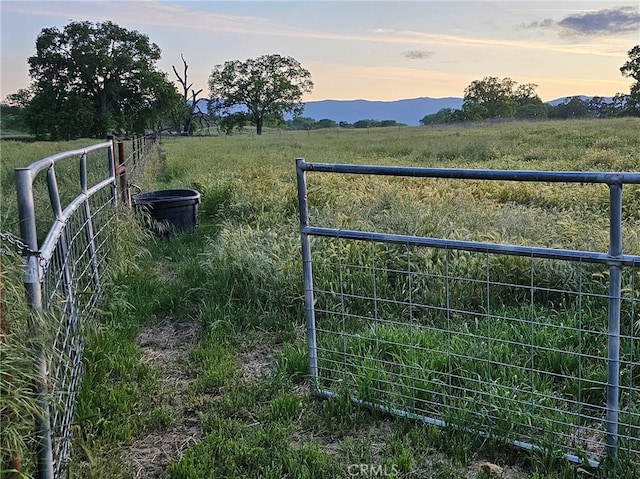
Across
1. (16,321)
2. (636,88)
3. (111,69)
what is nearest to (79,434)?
(16,321)

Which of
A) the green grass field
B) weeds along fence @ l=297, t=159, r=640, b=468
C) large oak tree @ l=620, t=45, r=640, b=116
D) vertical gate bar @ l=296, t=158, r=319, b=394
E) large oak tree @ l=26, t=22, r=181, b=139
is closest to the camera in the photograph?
weeds along fence @ l=297, t=159, r=640, b=468

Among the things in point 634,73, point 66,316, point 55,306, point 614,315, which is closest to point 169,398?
point 66,316

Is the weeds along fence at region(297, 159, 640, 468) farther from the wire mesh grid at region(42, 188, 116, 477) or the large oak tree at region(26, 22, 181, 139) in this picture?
the large oak tree at region(26, 22, 181, 139)

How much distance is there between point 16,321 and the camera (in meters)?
1.84

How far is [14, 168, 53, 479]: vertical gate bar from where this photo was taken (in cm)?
190

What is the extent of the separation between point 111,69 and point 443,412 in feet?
165

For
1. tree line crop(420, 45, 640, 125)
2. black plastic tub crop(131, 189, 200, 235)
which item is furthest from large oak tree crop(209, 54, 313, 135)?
black plastic tub crop(131, 189, 200, 235)

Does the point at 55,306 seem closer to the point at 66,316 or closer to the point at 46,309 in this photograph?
the point at 46,309

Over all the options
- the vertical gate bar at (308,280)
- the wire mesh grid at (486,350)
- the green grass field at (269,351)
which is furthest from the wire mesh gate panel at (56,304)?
the wire mesh grid at (486,350)

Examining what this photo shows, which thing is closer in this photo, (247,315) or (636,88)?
(247,315)

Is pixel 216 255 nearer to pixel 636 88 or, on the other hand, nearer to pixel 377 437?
pixel 377 437

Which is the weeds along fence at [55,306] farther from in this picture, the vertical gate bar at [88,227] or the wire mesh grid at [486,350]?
the wire mesh grid at [486,350]

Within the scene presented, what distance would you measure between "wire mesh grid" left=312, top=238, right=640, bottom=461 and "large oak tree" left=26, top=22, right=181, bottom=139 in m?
45.3

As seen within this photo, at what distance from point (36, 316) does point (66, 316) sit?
911mm
